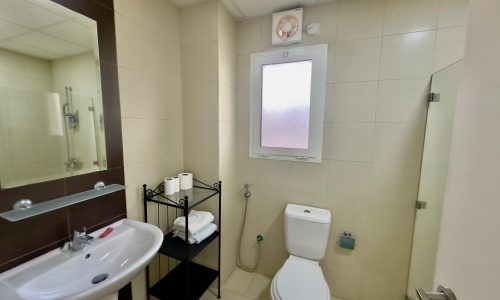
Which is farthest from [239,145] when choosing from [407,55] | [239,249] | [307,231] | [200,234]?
[407,55]

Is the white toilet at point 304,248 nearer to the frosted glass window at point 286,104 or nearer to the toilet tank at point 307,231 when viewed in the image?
the toilet tank at point 307,231

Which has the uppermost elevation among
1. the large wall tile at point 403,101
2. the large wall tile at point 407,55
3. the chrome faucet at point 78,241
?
the large wall tile at point 407,55

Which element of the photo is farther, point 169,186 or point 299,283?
point 169,186

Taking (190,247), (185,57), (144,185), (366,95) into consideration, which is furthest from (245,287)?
(185,57)

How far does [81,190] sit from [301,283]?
4.62 feet

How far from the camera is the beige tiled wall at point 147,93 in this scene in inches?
49.1

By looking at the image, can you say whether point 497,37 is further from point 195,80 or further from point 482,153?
point 195,80

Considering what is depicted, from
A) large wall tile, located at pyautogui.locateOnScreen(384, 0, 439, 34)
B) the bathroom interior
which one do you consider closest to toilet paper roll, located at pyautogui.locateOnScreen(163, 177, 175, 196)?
the bathroom interior

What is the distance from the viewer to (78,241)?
3.28ft

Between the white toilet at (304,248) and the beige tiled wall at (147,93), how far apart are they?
100 cm

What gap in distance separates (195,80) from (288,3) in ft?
3.01

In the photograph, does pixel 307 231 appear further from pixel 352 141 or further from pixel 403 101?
pixel 403 101

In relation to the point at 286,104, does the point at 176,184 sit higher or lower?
lower

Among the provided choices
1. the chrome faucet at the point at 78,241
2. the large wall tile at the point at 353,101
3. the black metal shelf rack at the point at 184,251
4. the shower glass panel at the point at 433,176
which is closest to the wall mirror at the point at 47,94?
the chrome faucet at the point at 78,241
